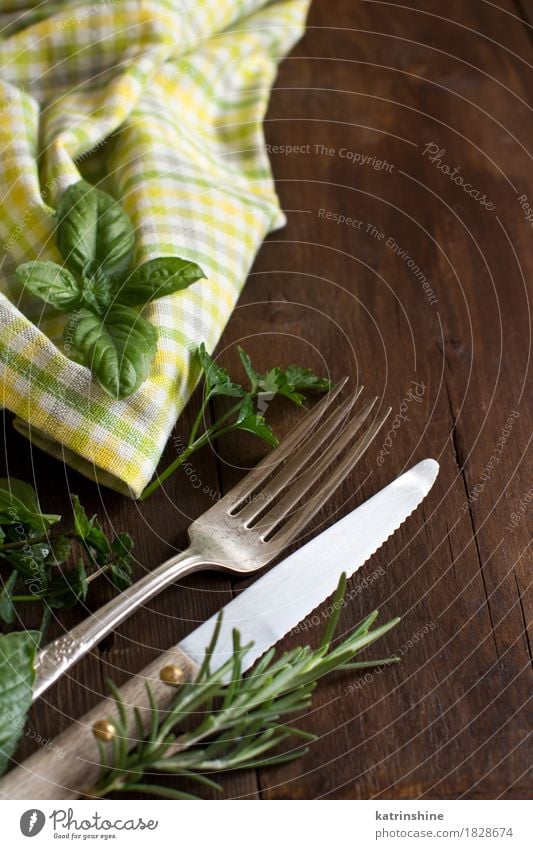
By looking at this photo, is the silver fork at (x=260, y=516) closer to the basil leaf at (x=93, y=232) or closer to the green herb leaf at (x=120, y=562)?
the green herb leaf at (x=120, y=562)

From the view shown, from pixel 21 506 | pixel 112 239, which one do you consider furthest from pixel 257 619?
pixel 112 239

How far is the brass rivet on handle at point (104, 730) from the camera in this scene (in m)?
0.45

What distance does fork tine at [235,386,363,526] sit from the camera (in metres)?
0.55

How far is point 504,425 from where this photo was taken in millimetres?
626

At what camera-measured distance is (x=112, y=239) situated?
61 centimetres

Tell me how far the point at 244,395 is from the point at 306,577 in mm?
135

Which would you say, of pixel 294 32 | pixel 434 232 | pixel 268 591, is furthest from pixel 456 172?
pixel 268 591

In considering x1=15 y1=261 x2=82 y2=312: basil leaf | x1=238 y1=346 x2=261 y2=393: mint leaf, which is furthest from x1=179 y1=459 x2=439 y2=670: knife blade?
x1=15 y1=261 x2=82 y2=312: basil leaf

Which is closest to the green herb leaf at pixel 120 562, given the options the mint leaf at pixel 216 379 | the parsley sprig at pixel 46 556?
the parsley sprig at pixel 46 556

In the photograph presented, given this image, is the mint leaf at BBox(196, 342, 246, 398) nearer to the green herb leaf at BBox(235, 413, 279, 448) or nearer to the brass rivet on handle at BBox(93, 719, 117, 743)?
the green herb leaf at BBox(235, 413, 279, 448)

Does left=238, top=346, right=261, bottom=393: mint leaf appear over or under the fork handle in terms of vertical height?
over
